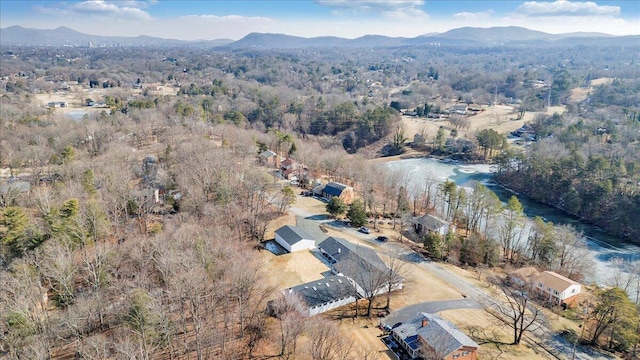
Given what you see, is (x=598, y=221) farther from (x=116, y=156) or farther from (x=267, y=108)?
(x=267, y=108)

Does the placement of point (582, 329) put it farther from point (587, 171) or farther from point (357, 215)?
point (587, 171)

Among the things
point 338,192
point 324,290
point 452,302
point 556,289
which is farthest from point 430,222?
point 324,290

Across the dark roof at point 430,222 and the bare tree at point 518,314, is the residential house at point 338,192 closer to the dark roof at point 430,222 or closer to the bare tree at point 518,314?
the dark roof at point 430,222

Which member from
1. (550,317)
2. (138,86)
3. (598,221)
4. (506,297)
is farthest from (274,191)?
(138,86)

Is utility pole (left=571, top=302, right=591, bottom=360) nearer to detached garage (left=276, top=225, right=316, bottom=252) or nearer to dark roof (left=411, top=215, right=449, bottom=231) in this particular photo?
dark roof (left=411, top=215, right=449, bottom=231)

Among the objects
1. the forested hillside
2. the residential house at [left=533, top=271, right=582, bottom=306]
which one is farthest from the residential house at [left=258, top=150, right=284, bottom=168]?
the residential house at [left=533, top=271, right=582, bottom=306]

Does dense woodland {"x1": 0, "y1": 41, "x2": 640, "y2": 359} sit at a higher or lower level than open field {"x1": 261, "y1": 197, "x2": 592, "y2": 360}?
higher
